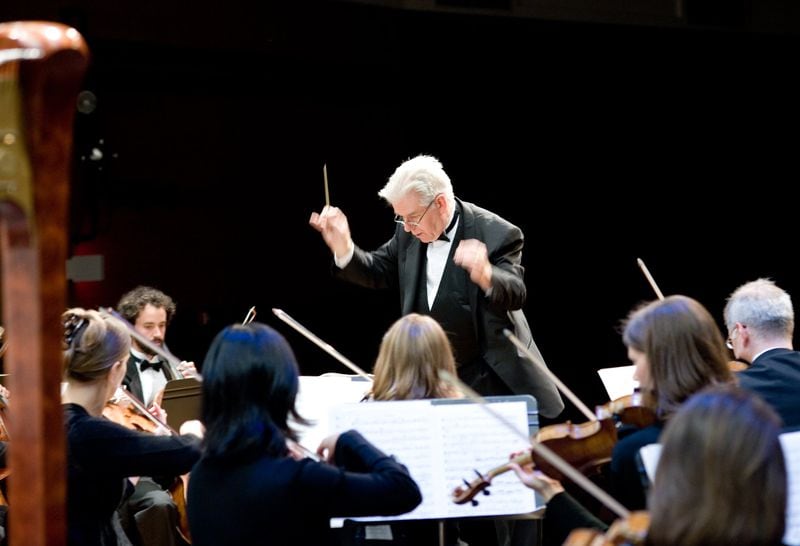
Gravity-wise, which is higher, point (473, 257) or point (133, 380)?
point (473, 257)

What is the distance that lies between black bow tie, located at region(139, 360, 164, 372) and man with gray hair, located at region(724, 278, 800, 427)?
2.41 meters

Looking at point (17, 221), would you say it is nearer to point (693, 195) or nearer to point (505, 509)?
point (505, 509)

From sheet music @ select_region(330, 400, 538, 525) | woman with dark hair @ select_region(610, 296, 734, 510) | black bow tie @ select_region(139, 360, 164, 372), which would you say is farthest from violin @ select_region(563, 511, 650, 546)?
black bow tie @ select_region(139, 360, 164, 372)

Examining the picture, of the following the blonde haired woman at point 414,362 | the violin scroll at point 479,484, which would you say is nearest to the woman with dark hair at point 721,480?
the violin scroll at point 479,484

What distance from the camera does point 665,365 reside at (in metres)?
2.03

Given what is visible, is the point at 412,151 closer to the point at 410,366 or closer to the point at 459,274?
the point at 459,274

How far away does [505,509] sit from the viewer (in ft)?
8.23

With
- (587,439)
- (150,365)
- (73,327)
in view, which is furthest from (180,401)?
(587,439)

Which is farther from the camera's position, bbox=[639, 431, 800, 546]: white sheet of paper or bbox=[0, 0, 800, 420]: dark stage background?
bbox=[0, 0, 800, 420]: dark stage background

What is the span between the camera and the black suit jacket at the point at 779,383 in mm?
2459

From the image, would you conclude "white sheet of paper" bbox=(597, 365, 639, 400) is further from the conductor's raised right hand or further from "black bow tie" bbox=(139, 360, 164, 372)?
"black bow tie" bbox=(139, 360, 164, 372)

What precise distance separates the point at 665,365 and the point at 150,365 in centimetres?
276

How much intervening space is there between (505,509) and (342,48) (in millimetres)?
3818

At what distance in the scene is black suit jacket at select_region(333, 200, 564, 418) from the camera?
3.19 m
